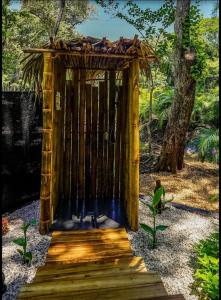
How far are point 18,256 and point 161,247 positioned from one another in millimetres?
1775

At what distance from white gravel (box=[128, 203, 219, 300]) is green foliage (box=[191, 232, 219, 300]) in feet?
0.29

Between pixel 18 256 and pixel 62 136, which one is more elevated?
pixel 62 136

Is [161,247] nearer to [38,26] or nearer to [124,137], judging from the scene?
[124,137]

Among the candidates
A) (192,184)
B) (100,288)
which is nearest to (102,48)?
(100,288)

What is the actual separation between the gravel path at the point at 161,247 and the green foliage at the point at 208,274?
10cm

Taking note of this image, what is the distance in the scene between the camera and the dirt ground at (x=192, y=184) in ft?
19.9

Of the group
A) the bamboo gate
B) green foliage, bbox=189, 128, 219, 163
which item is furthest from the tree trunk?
the bamboo gate

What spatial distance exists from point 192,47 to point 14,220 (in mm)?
5718

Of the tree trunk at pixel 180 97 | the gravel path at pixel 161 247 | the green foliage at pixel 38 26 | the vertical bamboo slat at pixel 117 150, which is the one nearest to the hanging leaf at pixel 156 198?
the gravel path at pixel 161 247

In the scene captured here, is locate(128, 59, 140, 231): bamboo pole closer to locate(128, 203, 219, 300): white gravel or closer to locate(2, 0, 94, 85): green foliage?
locate(128, 203, 219, 300): white gravel

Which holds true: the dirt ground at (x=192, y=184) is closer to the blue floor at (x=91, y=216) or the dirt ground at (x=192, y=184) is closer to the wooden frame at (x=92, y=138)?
the wooden frame at (x=92, y=138)

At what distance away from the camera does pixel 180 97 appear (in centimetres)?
756

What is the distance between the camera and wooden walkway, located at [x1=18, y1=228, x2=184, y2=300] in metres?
2.48

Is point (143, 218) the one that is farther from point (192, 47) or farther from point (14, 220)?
point (192, 47)
